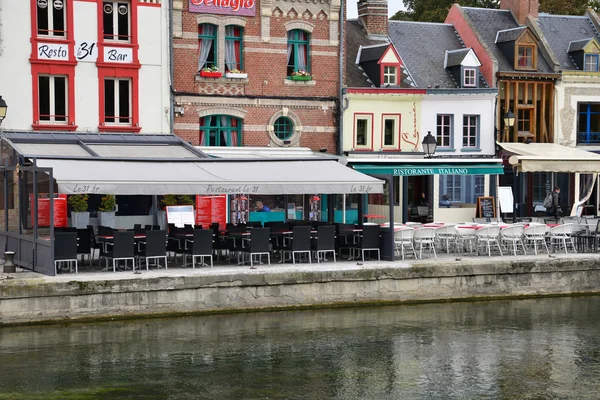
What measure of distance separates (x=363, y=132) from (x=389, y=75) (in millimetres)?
1936

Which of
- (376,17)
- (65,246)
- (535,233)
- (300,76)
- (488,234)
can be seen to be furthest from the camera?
(376,17)

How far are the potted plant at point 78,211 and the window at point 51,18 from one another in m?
4.11

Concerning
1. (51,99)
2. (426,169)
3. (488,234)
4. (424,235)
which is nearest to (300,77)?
(426,169)

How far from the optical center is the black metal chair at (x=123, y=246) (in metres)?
19.2

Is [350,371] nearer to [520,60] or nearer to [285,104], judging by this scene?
[285,104]

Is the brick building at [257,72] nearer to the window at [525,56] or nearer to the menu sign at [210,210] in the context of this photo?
the menu sign at [210,210]

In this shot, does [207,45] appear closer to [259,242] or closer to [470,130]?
[259,242]

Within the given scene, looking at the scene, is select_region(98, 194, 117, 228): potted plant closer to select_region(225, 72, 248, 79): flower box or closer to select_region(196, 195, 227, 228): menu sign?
select_region(196, 195, 227, 228): menu sign

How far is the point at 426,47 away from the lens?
3366cm

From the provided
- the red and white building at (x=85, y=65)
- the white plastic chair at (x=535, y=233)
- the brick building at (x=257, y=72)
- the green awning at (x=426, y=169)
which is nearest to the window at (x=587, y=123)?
the green awning at (x=426, y=169)

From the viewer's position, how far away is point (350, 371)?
48.0ft

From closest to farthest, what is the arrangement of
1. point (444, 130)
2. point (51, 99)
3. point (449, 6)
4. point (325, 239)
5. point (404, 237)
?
point (325, 239)
point (404, 237)
point (51, 99)
point (444, 130)
point (449, 6)

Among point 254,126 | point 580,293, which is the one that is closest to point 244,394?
point 580,293

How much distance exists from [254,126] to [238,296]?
10.2 m
